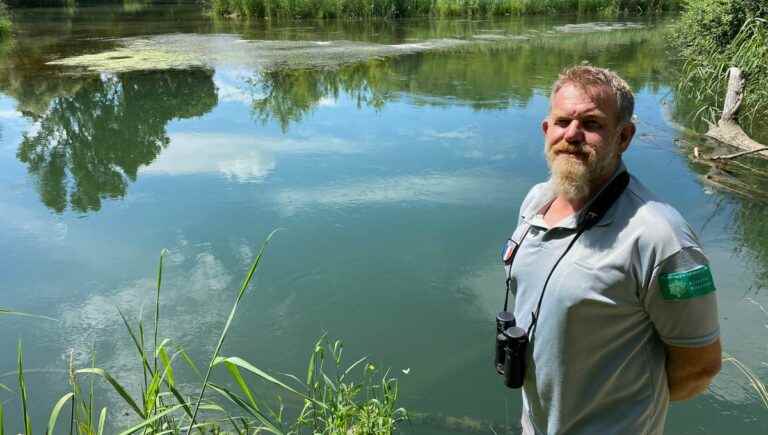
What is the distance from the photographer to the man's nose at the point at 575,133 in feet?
3.91

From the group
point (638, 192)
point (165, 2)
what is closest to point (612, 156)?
point (638, 192)

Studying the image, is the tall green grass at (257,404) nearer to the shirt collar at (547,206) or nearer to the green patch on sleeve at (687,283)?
the shirt collar at (547,206)

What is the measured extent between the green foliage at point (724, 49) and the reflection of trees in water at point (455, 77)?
2.25ft

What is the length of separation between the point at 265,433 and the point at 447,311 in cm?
117

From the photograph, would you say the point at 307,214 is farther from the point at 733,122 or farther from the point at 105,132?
the point at 733,122

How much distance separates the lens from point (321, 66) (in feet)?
33.4

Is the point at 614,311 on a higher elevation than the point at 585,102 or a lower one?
lower

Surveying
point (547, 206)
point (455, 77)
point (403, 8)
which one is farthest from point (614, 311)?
point (403, 8)

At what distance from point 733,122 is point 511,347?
19.0ft

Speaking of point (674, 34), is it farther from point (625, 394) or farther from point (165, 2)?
point (165, 2)

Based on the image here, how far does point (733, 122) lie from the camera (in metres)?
5.88

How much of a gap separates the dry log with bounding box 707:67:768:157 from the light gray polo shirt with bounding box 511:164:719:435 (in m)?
5.26

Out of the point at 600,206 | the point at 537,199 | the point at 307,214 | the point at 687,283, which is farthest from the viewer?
the point at 307,214

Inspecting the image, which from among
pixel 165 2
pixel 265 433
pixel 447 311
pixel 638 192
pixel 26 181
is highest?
pixel 165 2
